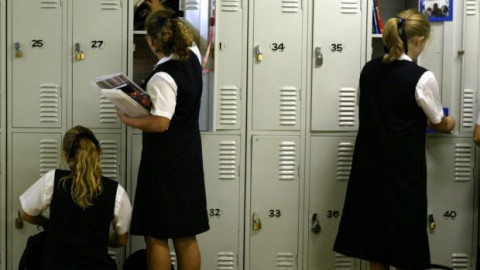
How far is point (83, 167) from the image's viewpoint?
283 cm

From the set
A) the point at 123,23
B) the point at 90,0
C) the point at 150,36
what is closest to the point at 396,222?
the point at 150,36

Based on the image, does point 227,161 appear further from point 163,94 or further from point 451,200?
point 451,200

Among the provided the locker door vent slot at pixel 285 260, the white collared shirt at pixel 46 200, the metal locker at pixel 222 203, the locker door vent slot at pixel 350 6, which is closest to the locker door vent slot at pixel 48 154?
the white collared shirt at pixel 46 200

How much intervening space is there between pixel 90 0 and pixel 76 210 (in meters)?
1.42

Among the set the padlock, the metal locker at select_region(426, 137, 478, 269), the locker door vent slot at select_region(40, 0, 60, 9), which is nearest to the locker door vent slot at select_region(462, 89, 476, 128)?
the metal locker at select_region(426, 137, 478, 269)

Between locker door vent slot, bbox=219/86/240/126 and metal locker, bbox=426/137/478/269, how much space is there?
1.25m

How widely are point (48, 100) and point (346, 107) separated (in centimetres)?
187

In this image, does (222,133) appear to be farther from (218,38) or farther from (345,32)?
(345,32)

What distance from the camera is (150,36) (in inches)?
117

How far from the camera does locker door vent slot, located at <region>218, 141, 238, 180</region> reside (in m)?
3.63

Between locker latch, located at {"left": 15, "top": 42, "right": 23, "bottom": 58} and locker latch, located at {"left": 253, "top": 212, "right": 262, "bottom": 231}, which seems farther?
locker latch, located at {"left": 253, "top": 212, "right": 262, "bottom": 231}

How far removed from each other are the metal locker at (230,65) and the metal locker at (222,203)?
0.13 metres

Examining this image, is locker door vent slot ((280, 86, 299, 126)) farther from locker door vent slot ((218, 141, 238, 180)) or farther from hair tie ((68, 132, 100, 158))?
hair tie ((68, 132, 100, 158))

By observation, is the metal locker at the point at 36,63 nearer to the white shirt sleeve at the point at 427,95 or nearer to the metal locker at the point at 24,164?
the metal locker at the point at 24,164
